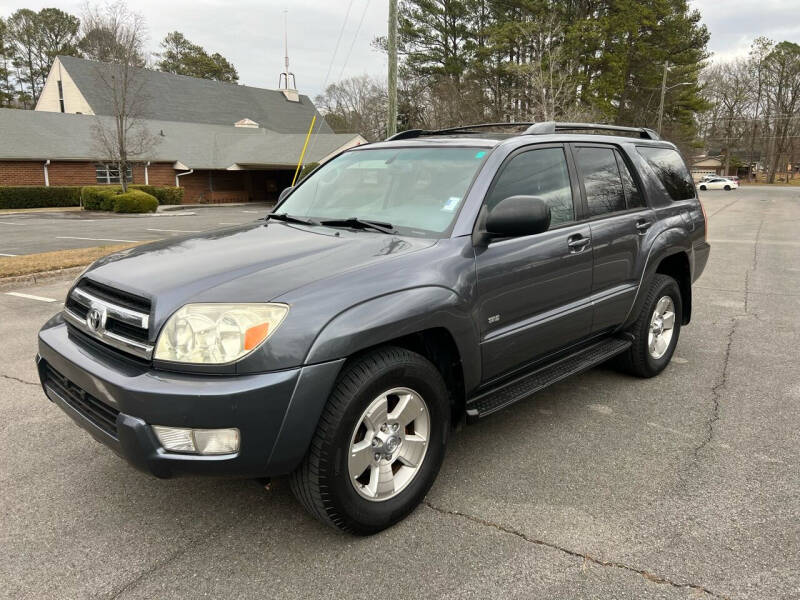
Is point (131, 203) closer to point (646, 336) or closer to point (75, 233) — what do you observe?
point (75, 233)

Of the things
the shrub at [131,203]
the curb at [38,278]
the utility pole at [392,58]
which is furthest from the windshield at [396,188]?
the shrub at [131,203]

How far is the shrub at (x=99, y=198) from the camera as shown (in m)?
26.4

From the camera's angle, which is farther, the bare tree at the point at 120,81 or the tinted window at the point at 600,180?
the bare tree at the point at 120,81

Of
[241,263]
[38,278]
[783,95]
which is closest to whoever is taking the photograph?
[241,263]

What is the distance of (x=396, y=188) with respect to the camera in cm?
353

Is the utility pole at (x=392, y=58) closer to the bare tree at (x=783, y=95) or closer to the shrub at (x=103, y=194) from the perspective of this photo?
the shrub at (x=103, y=194)

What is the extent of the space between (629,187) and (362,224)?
2238 mm

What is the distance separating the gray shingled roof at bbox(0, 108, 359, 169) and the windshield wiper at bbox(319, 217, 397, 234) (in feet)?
107

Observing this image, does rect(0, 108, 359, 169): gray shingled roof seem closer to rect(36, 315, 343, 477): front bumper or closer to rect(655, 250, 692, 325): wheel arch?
rect(655, 250, 692, 325): wheel arch

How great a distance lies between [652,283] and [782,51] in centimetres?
8189

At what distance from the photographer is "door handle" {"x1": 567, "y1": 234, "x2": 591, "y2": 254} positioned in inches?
142

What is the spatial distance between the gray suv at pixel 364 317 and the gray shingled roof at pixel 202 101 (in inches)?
1330

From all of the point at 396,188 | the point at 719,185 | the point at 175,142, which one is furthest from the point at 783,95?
the point at 396,188

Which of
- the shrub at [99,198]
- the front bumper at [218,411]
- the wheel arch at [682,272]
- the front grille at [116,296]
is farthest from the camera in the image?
the shrub at [99,198]
